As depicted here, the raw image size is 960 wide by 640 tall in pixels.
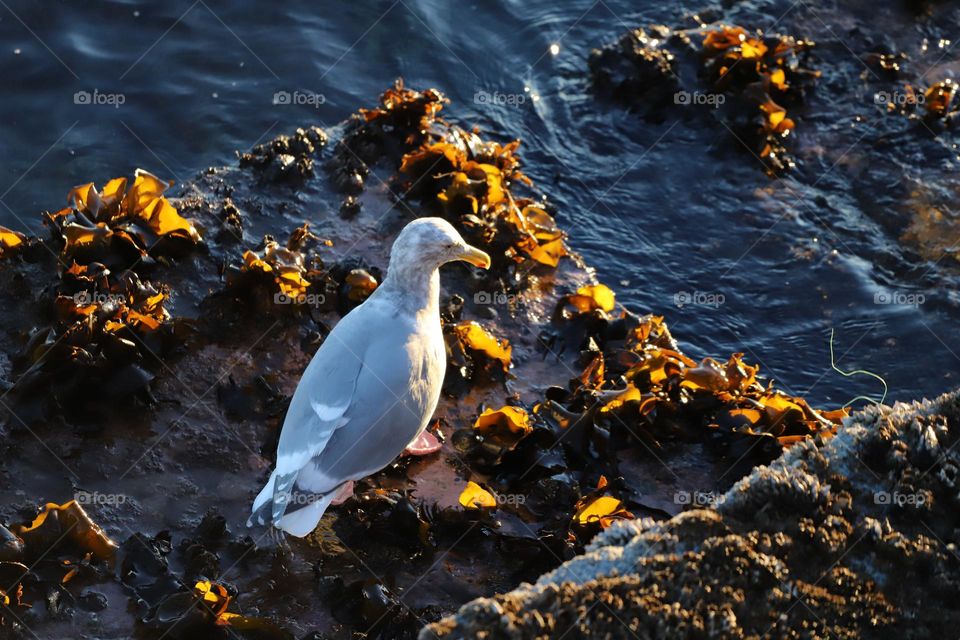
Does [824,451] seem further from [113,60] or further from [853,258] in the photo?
[113,60]

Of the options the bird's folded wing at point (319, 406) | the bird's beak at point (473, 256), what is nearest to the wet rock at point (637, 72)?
the bird's beak at point (473, 256)

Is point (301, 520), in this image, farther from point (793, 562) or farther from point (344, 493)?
point (793, 562)

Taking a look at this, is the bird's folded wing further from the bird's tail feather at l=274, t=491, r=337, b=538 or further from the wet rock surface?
the wet rock surface

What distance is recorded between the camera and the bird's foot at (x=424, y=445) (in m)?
4.48

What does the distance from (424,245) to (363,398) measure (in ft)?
2.50

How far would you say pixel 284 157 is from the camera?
605 cm

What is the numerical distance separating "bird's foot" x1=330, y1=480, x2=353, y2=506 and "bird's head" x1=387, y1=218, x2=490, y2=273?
924 millimetres

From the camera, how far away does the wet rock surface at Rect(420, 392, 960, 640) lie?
101 inches

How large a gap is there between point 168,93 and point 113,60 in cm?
50

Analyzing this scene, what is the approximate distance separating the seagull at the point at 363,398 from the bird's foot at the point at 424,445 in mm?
13

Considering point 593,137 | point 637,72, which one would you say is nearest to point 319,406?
point 593,137

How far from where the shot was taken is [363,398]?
406 centimetres

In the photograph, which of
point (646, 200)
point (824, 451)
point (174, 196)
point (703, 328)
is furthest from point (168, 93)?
point (824, 451)

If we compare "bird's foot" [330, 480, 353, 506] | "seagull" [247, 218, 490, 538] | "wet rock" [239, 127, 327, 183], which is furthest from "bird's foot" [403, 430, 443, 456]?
"wet rock" [239, 127, 327, 183]
